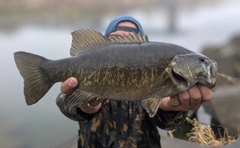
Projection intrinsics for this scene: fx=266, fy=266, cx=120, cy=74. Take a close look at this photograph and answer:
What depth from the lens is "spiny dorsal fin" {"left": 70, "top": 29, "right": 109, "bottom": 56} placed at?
146cm

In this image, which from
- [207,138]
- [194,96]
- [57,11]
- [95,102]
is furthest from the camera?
[57,11]

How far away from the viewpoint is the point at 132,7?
923 centimetres

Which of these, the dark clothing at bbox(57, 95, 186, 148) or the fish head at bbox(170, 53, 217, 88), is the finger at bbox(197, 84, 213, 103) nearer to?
the fish head at bbox(170, 53, 217, 88)

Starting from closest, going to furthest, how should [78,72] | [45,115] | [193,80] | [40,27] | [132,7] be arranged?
[193,80], [78,72], [45,115], [40,27], [132,7]

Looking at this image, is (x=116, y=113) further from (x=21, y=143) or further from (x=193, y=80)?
(x=21, y=143)

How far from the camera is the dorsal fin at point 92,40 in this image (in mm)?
1380

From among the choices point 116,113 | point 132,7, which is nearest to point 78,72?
point 116,113

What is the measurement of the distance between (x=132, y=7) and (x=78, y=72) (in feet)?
26.8

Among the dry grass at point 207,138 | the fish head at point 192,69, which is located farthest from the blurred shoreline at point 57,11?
the fish head at point 192,69

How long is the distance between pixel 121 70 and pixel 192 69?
0.35 m

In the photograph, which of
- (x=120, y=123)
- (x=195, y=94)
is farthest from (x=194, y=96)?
(x=120, y=123)

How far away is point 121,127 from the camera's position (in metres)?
1.87

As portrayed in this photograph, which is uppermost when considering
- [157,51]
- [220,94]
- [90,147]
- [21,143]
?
[157,51]

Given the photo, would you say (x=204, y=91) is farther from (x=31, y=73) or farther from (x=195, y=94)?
(x=31, y=73)
